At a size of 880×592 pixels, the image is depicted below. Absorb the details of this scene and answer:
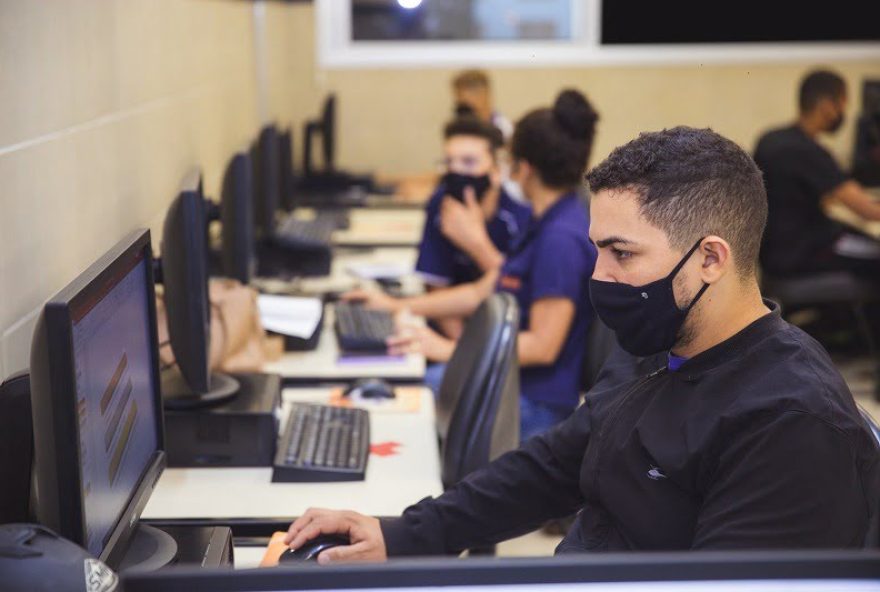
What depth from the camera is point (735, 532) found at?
48.2 inches

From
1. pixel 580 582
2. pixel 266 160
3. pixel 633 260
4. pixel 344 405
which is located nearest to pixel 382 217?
pixel 266 160

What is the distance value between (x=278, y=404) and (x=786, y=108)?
4.79 metres

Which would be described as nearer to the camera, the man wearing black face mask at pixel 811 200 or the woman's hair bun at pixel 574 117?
the woman's hair bun at pixel 574 117

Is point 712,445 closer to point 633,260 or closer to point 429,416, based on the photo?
point 633,260

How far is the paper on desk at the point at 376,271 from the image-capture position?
381 centimetres

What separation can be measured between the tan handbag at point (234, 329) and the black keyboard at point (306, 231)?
1.16m

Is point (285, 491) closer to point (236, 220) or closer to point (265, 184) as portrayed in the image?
point (236, 220)

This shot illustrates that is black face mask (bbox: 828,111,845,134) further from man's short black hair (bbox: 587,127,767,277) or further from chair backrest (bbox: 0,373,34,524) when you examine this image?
chair backrest (bbox: 0,373,34,524)

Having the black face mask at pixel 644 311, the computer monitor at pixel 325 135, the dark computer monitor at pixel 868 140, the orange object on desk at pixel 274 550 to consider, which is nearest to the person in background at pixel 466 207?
the computer monitor at pixel 325 135

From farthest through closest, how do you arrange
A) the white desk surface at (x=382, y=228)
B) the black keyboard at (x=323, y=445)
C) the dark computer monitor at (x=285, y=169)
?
the white desk surface at (x=382, y=228) < the dark computer monitor at (x=285, y=169) < the black keyboard at (x=323, y=445)

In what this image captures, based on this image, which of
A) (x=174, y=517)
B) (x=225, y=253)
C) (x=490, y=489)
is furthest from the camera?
(x=225, y=253)

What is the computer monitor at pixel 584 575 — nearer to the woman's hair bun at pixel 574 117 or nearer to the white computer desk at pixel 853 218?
the woman's hair bun at pixel 574 117

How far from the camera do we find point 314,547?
1.56 metres

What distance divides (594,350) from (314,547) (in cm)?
140
